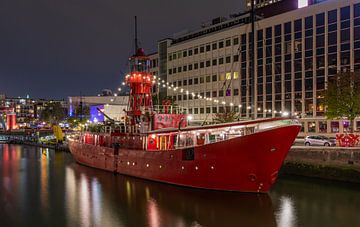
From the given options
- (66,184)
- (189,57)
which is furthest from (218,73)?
(66,184)

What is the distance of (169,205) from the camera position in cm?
2652

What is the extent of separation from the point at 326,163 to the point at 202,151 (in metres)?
11.9

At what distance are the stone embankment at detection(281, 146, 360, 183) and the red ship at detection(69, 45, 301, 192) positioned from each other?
742cm

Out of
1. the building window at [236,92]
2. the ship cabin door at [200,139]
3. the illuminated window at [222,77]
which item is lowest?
the ship cabin door at [200,139]

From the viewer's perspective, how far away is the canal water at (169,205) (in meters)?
23.0

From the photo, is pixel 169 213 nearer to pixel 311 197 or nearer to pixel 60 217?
pixel 60 217

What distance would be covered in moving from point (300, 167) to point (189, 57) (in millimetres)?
55507

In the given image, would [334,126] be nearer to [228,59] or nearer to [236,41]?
[228,59]

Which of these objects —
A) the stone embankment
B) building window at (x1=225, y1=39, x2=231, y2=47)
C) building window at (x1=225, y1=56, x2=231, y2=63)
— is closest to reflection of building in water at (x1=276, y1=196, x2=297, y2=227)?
the stone embankment

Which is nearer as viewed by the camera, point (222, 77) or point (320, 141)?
point (320, 141)

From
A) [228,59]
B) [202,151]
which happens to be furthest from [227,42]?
[202,151]

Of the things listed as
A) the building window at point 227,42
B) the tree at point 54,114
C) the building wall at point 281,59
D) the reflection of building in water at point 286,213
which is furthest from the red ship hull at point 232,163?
the tree at point 54,114

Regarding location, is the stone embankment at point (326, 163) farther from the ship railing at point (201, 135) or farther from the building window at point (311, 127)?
the building window at point (311, 127)

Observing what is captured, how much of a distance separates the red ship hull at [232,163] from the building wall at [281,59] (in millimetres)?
25189
